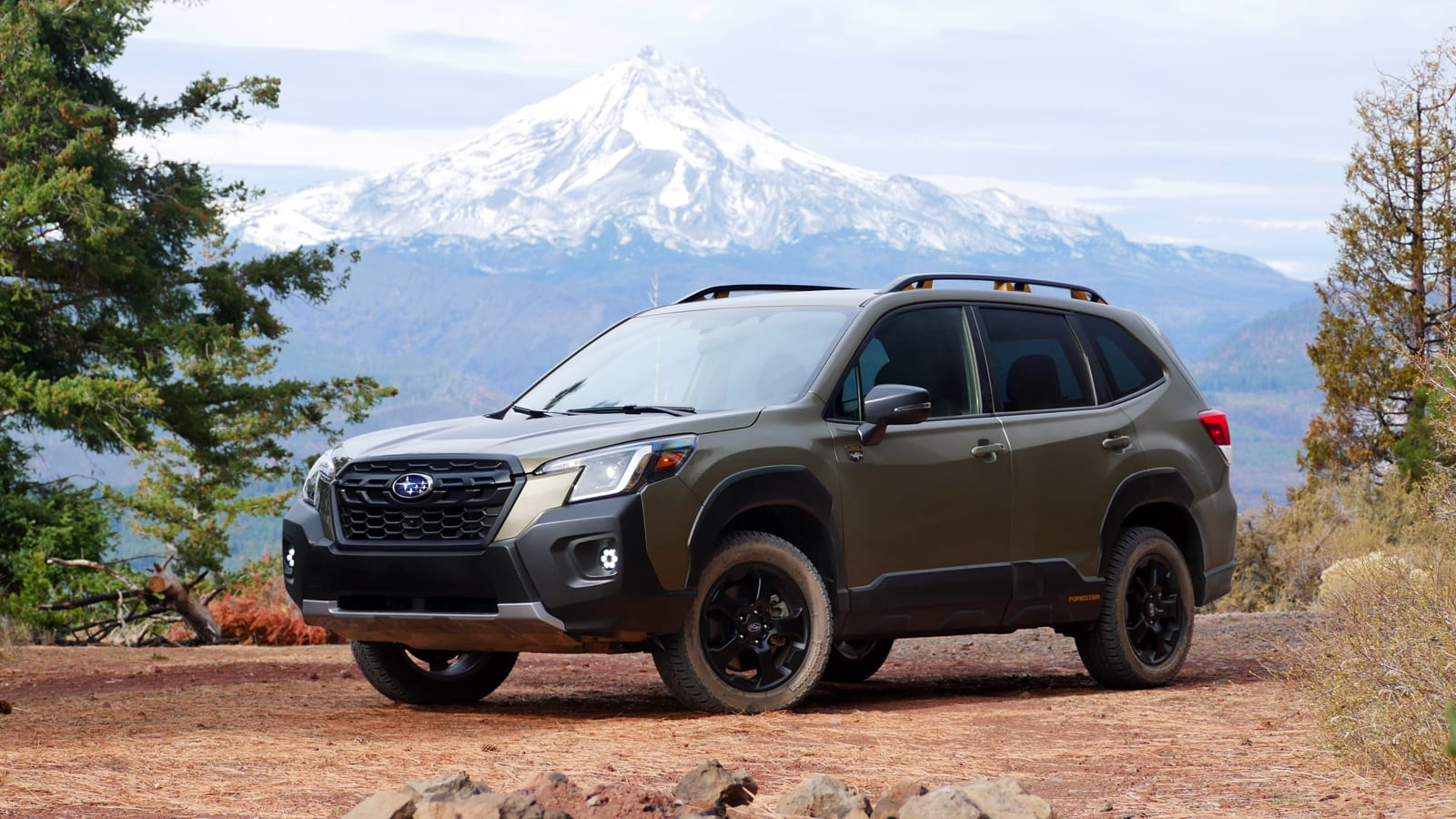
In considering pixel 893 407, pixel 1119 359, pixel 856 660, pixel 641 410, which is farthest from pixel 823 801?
pixel 856 660

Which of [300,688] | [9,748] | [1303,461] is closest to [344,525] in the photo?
[9,748]

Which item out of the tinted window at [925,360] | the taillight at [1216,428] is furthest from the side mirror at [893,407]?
the taillight at [1216,428]

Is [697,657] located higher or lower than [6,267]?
lower

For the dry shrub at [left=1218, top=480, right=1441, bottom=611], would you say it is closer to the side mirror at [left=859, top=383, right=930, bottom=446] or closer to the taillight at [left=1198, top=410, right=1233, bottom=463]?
the taillight at [left=1198, top=410, right=1233, bottom=463]

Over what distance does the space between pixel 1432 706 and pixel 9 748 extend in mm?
5140

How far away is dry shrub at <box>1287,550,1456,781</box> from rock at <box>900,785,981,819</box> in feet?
6.03

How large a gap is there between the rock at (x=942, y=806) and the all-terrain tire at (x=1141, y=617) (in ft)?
15.0

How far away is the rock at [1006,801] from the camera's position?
14.7 ft

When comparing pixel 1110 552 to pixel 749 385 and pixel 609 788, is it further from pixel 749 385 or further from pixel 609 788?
pixel 609 788

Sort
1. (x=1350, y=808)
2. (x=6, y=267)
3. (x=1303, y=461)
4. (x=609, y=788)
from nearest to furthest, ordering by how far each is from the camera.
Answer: (x=609, y=788) → (x=1350, y=808) → (x=6, y=267) → (x=1303, y=461)

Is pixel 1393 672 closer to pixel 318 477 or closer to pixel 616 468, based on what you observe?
pixel 616 468

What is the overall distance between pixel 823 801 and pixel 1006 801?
0.49m

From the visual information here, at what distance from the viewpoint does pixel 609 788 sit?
4477 mm

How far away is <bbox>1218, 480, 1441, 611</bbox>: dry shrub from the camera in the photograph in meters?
21.1
